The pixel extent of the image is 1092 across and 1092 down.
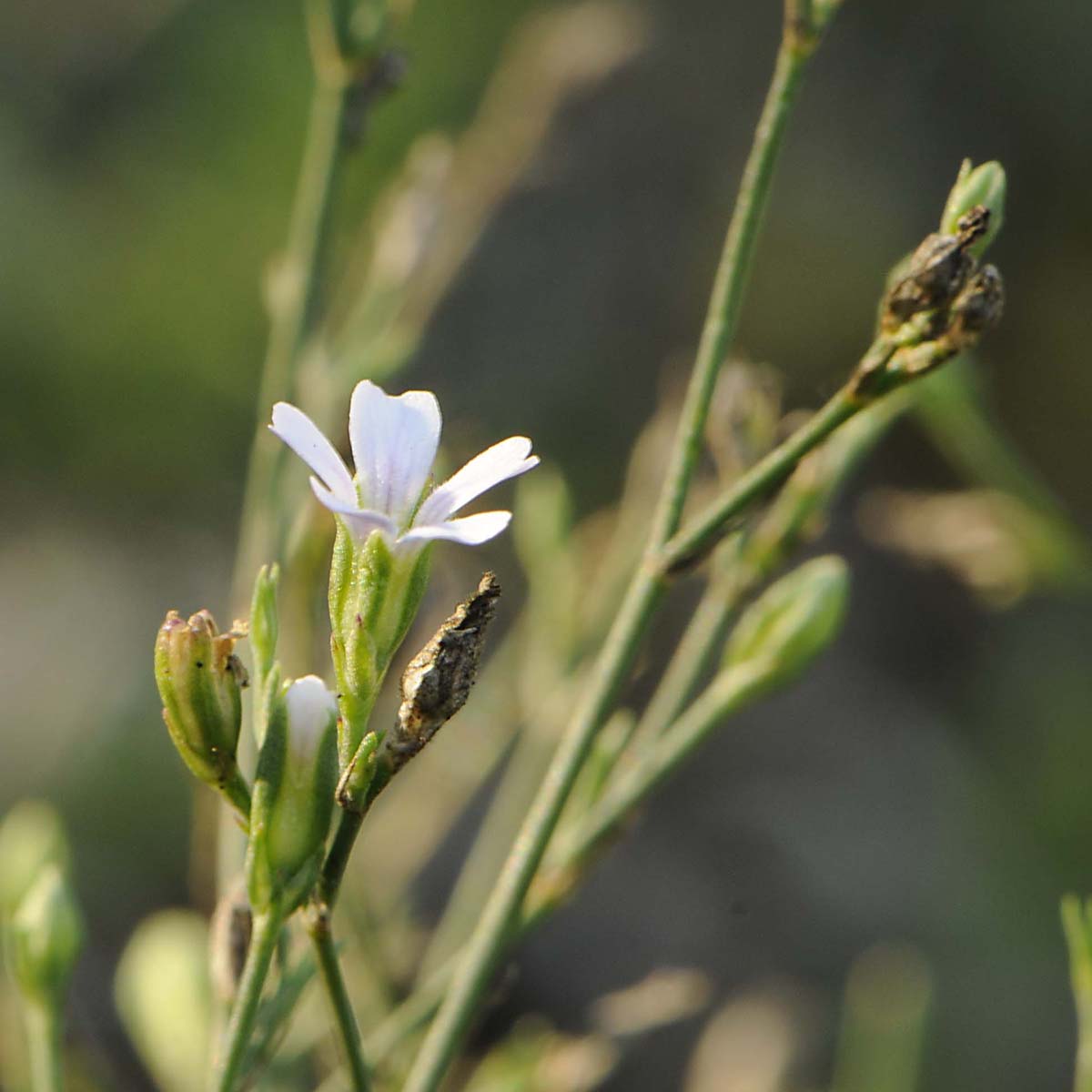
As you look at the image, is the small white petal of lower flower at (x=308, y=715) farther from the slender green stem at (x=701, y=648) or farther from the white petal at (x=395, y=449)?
the slender green stem at (x=701, y=648)

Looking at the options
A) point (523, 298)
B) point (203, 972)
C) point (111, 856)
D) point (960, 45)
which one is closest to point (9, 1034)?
point (203, 972)

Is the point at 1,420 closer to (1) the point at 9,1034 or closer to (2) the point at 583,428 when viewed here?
(2) the point at 583,428

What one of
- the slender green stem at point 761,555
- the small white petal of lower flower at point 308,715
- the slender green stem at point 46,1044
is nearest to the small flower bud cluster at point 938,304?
the slender green stem at point 761,555

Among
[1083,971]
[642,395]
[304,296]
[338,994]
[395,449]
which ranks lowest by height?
[1083,971]

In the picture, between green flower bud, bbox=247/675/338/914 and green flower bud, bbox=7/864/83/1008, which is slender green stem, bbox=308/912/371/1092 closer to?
green flower bud, bbox=247/675/338/914

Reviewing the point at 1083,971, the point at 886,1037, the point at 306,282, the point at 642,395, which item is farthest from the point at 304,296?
the point at 642,395

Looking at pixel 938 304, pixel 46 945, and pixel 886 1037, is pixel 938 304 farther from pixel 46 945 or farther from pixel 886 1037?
pixel 886 1037
